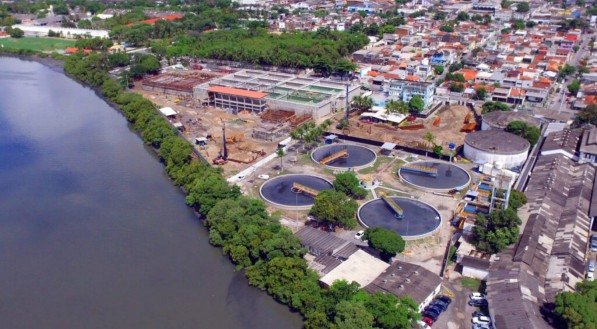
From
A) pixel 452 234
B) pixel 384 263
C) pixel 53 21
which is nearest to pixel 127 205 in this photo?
pixel 384 263

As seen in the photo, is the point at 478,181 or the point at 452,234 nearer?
the point at 452,234

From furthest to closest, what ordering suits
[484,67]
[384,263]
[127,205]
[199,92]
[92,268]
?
[484,67] → [199,92] → [127,205] → [92,268] → [384,263]

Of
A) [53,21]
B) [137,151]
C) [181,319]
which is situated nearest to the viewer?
[181,319]

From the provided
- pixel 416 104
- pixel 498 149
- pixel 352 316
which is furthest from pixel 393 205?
pixel 416 104

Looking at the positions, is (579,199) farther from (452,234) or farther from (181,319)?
(181,319)

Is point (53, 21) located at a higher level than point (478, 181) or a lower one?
higher

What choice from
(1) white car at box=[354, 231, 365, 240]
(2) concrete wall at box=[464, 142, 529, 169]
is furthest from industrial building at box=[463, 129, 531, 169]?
(1) white car at box=[354, 231, 365, 240]
